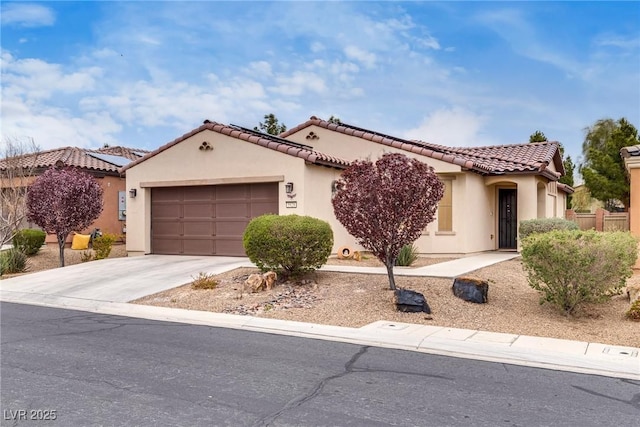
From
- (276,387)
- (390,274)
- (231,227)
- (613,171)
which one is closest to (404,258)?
(390,274)

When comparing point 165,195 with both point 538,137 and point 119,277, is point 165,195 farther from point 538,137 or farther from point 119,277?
point 538,137

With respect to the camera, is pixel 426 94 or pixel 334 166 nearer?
pixel 334 166

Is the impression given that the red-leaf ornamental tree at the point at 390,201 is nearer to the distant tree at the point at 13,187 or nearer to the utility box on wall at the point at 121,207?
the distant tree at the point at 13,187

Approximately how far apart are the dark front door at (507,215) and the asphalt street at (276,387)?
14381mm

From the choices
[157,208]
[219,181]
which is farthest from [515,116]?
[157,208]

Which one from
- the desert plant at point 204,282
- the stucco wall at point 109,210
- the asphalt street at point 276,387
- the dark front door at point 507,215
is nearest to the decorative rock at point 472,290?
the asphalt street at point 276,387

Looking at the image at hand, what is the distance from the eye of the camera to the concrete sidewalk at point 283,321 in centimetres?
710

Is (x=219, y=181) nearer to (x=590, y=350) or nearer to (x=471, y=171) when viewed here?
(x=471, y=171)

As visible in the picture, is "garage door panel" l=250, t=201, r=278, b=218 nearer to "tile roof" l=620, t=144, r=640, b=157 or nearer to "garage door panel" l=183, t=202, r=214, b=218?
"garage door panel" l=183, t=202, r=214, b=218

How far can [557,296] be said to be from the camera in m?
9.45

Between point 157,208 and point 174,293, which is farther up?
point 157,208

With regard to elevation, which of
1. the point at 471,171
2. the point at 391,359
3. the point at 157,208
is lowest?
the point at 391,359

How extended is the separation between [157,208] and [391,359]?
13.5m

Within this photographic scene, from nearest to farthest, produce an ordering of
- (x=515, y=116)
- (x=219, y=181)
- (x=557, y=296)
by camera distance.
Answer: (x=557, y=296) → (x=219, y=181) → (x=515, y=116)
